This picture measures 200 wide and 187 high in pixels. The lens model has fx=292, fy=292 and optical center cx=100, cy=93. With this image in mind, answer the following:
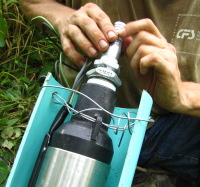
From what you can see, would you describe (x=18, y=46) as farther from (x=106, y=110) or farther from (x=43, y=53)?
(x=106, y=110)

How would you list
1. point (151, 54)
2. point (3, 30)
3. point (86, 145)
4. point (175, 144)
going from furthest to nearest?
point (3, 30), point (175, 144), point (151, 54), point (86, 145)

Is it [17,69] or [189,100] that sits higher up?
[17,69]

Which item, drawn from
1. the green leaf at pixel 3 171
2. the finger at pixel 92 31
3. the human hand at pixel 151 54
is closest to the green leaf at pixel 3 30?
the green leaf at pixel 3 171

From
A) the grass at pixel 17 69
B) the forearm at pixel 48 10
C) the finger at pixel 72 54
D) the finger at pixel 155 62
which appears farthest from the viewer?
the grass at pixel 17 69

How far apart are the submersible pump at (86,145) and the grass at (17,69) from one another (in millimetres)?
598

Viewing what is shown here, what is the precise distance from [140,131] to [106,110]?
83 millimetres

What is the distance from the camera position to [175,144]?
1004 mm

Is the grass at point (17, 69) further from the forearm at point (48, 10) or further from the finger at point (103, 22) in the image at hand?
the finger at point (103, 22)

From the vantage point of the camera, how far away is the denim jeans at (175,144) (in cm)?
97

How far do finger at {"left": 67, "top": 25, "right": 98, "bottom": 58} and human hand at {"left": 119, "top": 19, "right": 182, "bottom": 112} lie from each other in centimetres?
8

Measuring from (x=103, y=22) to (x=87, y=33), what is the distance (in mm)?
47

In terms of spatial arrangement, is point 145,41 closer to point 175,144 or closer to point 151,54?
point 151,54

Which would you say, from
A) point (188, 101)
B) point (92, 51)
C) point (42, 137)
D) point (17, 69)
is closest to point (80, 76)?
point (92, 51)

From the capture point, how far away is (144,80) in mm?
775
